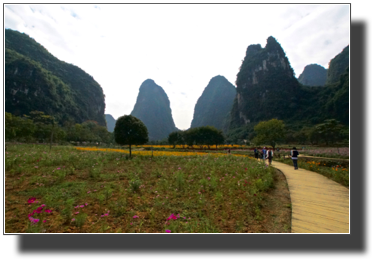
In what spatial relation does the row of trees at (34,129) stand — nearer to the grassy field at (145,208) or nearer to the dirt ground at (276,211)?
the grassy field at (145,208)

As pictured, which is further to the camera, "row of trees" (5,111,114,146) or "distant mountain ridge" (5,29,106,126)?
"distant mountain ridge" (5,29,106,126)

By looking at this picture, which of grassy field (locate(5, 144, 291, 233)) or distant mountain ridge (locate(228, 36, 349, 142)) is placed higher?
distant mountain ridge (locate(228, 36, 349, 142))

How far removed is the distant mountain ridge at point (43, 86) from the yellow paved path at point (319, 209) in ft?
341

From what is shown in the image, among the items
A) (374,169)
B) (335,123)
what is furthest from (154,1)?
(335,123)

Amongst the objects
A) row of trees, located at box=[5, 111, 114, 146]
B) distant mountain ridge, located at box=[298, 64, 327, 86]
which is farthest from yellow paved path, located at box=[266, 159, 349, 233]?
distant mountain ridge, located at box=[298, 64, 327, 86]

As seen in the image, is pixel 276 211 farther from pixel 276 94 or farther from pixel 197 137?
pixel 276 94

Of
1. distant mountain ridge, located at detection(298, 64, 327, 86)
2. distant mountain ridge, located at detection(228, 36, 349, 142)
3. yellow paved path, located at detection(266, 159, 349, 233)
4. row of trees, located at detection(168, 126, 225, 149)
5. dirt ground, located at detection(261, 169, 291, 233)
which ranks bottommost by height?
dirt ground, located at detection(261, 169, 291, 233)

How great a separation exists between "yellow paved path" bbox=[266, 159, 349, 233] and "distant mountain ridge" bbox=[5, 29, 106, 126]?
341ft

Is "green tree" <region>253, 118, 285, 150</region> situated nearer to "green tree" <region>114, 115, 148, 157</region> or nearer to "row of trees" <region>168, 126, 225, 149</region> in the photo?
"green tree" <region>114, 115, 148, 157</region>

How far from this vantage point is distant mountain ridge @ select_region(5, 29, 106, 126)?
79.6 m

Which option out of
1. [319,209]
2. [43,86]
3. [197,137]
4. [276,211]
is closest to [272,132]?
[319,209]

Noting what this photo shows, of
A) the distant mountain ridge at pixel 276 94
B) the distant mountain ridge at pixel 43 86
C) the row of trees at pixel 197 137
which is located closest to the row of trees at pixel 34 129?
the row of trees at pixel 197 137

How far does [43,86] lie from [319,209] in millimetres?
137183
